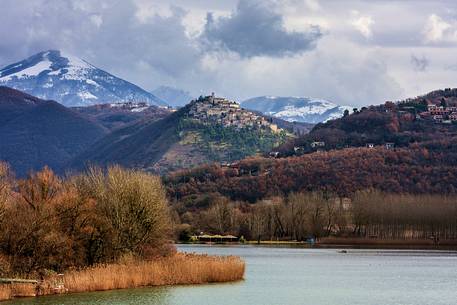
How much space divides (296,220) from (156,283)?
9414cm

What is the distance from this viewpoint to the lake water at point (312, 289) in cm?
5359

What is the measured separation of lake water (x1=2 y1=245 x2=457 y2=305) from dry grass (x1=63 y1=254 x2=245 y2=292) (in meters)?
1.06

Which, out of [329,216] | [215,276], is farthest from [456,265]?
[329,216]

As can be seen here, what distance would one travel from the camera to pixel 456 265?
299 ft

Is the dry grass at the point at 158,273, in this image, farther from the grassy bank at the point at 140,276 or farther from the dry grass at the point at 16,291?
the dry grass at the point at 16,291

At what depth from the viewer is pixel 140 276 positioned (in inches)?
2350

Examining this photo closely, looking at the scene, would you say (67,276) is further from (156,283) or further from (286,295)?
(286,295)

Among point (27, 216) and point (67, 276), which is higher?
point (27, 216)

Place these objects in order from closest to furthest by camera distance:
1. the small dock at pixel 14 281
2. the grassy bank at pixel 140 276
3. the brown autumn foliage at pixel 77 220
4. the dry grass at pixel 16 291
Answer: the dry grass at pixel 16 291, the small dock at pixel 14 281, the grassy bank at pixel 140 276, the brown autumn foliage at pixel 77 220

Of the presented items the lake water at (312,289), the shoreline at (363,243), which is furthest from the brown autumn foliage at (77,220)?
the shoreline at (363,243)

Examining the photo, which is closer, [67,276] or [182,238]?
[67,276]

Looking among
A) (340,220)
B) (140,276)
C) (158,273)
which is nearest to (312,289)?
(158,273)

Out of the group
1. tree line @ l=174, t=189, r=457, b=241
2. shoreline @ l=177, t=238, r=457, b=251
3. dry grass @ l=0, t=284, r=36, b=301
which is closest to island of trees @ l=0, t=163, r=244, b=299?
dry grass @ l=0, t=284, r=36, b=301

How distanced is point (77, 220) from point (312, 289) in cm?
1667
